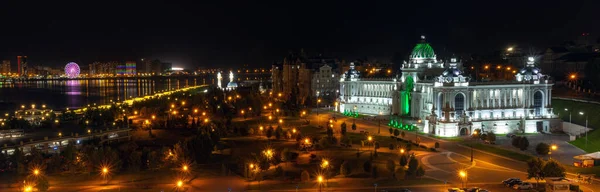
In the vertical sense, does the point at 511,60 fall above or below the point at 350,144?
above

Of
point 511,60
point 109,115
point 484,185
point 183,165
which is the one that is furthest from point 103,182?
point 511,60

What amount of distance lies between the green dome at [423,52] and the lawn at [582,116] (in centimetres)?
1264

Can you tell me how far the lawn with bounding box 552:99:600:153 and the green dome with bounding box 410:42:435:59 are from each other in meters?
12.6

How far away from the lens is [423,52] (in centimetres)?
5841

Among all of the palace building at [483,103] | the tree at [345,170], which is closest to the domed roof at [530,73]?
the palace building at [483,103]

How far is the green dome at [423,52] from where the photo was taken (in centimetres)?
5828

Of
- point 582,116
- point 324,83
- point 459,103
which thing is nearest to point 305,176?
point 459,103

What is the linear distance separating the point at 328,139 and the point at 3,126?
3103cm

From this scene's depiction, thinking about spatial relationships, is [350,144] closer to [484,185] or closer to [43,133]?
[484,185]

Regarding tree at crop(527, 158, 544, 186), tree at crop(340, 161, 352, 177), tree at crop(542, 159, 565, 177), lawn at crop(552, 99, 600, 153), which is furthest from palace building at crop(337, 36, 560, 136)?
tree at crop(542, 159, 565, 177)

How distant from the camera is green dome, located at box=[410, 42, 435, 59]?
58.3 m

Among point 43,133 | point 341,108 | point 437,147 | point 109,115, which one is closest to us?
point 437,147

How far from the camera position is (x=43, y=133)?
4628 centimetres

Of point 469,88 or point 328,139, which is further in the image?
point 469,88
